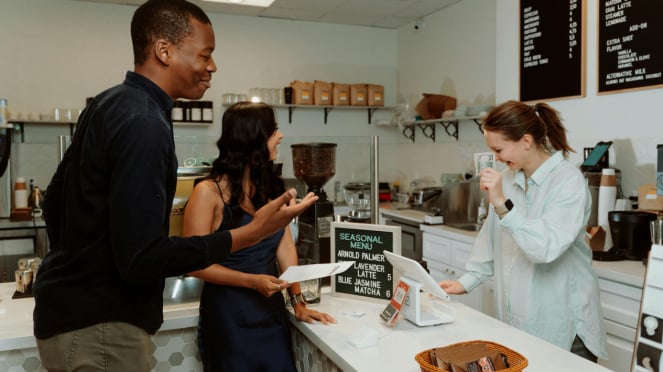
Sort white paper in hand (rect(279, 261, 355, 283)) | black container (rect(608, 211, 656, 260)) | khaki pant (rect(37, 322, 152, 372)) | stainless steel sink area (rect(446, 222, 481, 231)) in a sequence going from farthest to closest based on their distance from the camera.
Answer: stainless steel sink area (rect(446, 222, 481, 231)) < black container (rect(608, 211, 656, 260)) < white paper in hand (rect(279, 261, 355, 283)) < khaki pant (rect(37, 322, 152, 372))

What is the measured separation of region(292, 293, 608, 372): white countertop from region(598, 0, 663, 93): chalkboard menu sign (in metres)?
2.18

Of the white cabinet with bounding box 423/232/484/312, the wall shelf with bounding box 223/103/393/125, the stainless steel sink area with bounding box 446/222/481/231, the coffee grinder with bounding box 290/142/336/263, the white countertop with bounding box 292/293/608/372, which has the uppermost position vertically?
the wall shelf with bounding box 223/103/393/125

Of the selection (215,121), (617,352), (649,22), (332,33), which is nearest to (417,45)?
(332,33)

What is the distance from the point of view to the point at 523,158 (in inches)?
83.2

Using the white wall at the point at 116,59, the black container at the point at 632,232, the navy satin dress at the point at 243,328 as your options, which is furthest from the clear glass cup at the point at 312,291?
the white wall at the point at 116,59

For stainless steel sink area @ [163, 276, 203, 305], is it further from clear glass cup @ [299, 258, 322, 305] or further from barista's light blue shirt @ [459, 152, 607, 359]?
barista's light blue shirt @ [459, 152, 607, 359]

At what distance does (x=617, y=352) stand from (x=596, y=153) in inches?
47.6

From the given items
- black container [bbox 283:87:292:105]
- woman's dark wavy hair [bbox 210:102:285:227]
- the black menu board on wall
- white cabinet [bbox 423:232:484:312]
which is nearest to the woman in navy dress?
woman's dark wavy hair [bbox 210:102:285:227]

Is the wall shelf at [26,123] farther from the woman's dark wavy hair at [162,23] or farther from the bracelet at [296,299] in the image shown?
the woman's dark wavy hair at [162,23]

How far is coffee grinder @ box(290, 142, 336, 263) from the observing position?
7.59 ft

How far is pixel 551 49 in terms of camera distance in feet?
13.2

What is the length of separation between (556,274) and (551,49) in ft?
8.10

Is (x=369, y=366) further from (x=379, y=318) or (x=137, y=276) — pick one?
(x=137, y=276)

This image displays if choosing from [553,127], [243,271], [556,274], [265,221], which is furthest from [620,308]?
[265,221]
